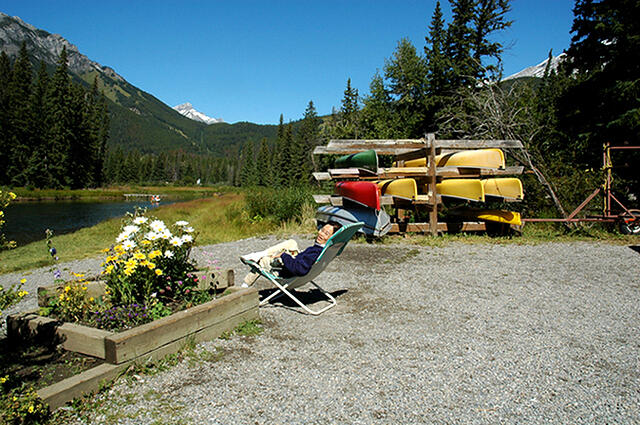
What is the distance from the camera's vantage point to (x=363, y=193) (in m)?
8.52

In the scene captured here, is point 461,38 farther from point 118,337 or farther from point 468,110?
point 118,337

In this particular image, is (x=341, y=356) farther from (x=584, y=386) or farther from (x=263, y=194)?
(x=263, y=194)

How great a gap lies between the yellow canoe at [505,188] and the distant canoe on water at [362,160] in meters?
2.84

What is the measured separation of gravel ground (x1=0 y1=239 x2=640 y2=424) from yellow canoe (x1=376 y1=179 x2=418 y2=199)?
3.92 metres

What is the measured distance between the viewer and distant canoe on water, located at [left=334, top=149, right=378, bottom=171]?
375 inches

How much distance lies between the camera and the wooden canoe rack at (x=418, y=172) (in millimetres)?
10102

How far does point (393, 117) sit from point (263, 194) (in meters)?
20.6

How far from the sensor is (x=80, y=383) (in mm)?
2689

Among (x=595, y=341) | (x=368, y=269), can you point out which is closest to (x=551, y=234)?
(x=368, y=269)

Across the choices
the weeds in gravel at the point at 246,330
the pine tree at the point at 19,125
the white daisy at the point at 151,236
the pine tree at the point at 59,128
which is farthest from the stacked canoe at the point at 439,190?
the pine tree at the point at 19,125

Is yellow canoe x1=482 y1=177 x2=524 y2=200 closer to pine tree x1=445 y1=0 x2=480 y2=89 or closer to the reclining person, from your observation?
the reclining person

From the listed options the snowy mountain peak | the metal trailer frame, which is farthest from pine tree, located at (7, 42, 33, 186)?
the metal trailer frame

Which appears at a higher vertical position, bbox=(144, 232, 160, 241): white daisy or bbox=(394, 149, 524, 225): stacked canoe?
bbox=(394, 149, 524, 225): stacked canoe

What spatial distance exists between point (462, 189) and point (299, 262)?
255 inches
